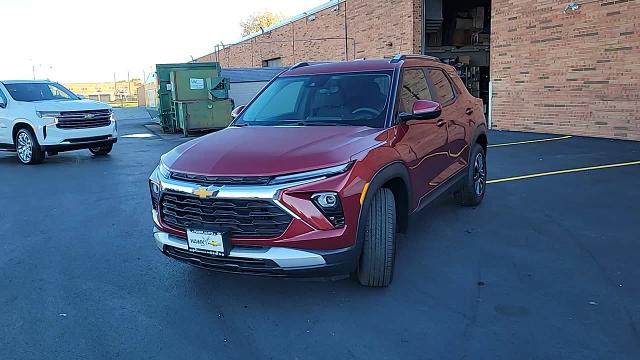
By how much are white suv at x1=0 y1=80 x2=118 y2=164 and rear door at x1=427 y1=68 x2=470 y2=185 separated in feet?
28.0

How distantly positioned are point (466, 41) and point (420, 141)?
1973cm

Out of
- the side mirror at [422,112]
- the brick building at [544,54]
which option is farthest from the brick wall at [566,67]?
the side mirror at [422,112]

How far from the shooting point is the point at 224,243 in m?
3.36

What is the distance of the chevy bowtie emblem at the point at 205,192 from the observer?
3.34 meters

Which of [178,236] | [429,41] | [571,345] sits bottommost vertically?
[571,345]

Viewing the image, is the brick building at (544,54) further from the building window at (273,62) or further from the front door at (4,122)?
the front door at (4,122)

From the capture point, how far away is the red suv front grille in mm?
3281

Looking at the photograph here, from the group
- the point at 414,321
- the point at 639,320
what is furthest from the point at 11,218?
the point at 639,320

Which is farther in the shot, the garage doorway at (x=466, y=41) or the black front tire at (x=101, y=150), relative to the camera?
the garage doorway at (x=466, y=41)

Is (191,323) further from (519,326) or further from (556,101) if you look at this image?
(556,101)

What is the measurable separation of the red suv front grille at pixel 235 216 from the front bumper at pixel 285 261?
0.12m

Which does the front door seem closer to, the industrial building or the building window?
the building window

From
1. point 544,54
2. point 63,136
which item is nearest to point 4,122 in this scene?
point 63,136

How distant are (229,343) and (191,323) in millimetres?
414
